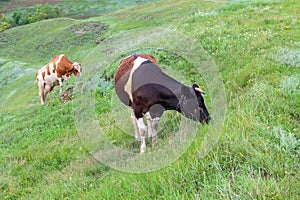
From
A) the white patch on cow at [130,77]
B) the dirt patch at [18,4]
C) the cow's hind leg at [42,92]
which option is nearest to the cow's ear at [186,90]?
the white patch on cow at [130,77]

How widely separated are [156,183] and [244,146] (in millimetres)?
1314

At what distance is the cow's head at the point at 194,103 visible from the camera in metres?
5.52

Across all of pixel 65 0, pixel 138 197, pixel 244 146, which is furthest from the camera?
pixel 65 0

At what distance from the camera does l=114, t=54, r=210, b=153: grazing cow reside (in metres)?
5.58

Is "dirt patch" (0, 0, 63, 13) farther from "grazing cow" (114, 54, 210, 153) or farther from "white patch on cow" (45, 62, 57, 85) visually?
"grazing cow" (114, 54, 210, 153)

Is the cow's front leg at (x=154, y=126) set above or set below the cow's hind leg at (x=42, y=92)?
above

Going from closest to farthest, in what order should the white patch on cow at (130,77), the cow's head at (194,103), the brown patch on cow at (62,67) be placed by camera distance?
1. the cow's head at (194,103)
2. the white patch on cow at (130,77)
3. the brown patch on cow at (62,67)

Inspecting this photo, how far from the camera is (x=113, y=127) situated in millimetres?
7523

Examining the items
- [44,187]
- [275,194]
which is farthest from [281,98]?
[44,187]

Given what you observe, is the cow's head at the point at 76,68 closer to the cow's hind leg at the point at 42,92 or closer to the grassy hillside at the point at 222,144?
the cow's hind leg at the point at 42,92

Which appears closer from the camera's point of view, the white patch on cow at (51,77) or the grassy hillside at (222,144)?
the grassy hillside at (222,144)

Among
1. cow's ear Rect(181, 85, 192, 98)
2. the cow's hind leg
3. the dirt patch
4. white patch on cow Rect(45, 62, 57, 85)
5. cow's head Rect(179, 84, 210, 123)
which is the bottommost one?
the cow's hind leg

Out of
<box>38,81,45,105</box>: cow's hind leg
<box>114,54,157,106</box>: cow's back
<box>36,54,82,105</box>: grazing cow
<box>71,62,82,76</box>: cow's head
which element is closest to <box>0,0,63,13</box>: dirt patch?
<box>38,81,45,105</box>: cow's hind leg

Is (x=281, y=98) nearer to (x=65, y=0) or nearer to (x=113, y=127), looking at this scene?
(x=113, y=127)
